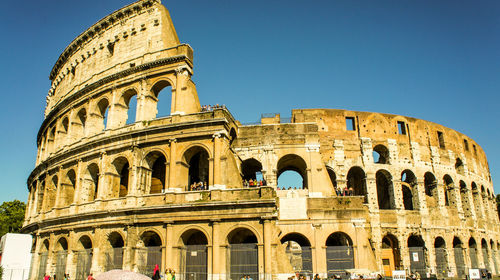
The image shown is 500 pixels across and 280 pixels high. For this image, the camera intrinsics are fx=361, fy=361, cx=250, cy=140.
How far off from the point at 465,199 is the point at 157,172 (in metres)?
23.4

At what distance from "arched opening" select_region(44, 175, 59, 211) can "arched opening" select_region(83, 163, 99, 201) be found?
427cm

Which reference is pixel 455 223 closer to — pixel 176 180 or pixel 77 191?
pixel 176 180

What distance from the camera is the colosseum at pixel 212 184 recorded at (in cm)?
1750

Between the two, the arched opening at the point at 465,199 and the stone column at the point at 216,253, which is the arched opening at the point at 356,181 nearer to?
the arched opening at the point at 465,199

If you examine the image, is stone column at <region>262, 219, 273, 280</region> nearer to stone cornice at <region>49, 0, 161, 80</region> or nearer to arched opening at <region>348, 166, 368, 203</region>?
arched opening at <region>348, 166, 368, 203</region>

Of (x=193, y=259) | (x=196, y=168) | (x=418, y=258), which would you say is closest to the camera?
(x=193, y=259)

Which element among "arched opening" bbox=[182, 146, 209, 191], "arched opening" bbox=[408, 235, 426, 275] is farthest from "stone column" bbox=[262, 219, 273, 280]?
"arched opening" bbox=[408, 235, 426, 275]

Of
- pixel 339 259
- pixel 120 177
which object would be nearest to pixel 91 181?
pixel 120 177

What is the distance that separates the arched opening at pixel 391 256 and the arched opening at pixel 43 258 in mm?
20818

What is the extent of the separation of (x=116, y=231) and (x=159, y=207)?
296cm

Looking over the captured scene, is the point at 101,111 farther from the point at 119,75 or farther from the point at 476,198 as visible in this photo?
the point at 476,198

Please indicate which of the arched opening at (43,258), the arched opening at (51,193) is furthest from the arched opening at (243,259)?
the arched opening at (51,193)

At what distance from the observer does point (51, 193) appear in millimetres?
24438

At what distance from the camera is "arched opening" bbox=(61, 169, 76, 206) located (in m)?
22.8
